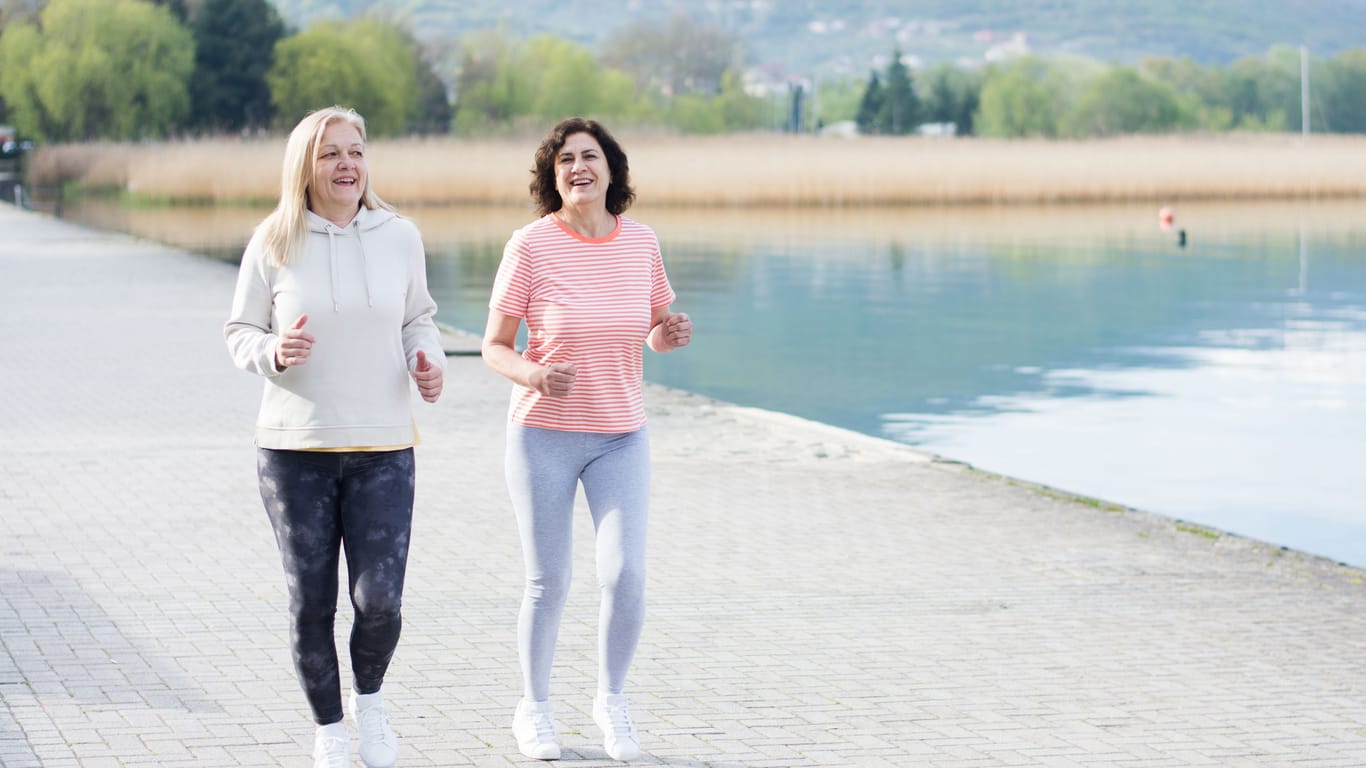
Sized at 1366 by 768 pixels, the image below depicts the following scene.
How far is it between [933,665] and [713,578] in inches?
63.2

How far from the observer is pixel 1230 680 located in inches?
251

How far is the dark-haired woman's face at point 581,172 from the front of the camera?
541 centimetres

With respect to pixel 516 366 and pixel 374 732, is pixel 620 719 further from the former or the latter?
pixel 516 366

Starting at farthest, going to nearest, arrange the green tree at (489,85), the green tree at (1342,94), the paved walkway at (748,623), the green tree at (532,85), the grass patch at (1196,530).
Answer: the green tree at (1342,94)
the green tree at (532,85)
the green tree at (489,85)
the grass patch at (1196,530)
the paved walkway at (748,623)

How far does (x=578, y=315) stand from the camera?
5.38m

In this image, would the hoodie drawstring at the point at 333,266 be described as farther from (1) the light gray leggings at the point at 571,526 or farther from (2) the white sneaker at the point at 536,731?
(2) the white sneaker at the point at 536,731

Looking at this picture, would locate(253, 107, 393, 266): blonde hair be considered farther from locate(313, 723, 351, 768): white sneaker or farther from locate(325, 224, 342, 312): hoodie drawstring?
locate(313, 723, 351, 768): white sneaker

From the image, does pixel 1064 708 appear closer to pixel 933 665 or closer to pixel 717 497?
pixel 933 665

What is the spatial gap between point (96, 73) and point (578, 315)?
3409 inches

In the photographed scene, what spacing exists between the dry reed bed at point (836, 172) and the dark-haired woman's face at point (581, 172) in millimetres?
43395

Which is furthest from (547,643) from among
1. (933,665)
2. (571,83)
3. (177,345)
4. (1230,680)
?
(571,83)

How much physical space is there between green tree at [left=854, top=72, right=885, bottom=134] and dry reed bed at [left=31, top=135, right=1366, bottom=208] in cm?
9663

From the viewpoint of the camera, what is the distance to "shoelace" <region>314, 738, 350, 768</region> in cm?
518

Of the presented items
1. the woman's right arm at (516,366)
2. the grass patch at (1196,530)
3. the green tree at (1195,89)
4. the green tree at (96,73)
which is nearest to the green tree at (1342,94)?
the green tree at (1195,89)
